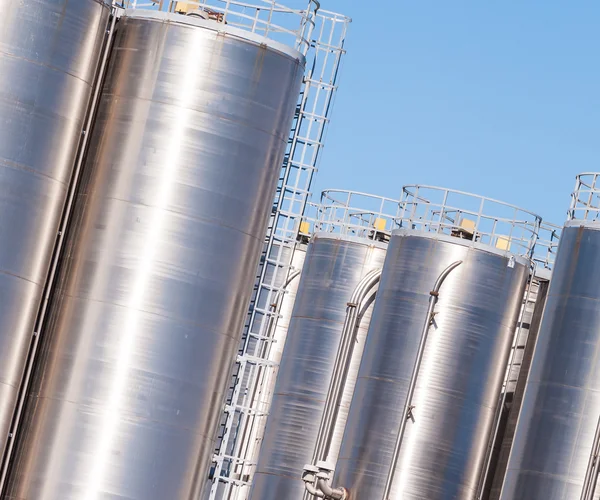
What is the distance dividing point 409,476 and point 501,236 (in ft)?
22.9

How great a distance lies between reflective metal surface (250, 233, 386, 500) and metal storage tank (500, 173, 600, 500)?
25.2 ft

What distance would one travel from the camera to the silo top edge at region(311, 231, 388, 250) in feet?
133

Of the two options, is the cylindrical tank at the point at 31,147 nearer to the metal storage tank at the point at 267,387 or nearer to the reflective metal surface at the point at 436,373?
the reflective metal surface at the point at 436,373

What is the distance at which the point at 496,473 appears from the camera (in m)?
37.0

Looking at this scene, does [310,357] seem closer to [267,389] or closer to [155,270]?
[267,389]

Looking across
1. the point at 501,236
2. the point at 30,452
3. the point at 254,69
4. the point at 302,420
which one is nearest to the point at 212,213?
the point at 254,69

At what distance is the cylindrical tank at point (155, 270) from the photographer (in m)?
25.7

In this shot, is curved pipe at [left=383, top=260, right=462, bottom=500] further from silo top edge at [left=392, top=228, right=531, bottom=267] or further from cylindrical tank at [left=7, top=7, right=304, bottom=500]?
cylindrical tank at [left=7, top=7, right=304, bottom=500]

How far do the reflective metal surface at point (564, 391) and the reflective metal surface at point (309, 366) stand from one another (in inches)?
304

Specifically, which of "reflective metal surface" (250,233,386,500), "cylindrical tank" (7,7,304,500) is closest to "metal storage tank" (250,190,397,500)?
"reflective metal surface" (250,233,386,500)

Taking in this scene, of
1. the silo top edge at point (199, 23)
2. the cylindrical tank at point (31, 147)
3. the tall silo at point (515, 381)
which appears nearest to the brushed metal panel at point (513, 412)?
the tall silo at point (515, 381)

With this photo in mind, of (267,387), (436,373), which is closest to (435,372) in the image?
(436,373)

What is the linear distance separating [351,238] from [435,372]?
750 centimetres

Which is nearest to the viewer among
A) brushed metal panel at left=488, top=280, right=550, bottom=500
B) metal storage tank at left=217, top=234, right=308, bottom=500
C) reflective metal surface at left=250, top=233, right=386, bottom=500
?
brushed metal panel at left=488, top=280, right=550, bottom=500
